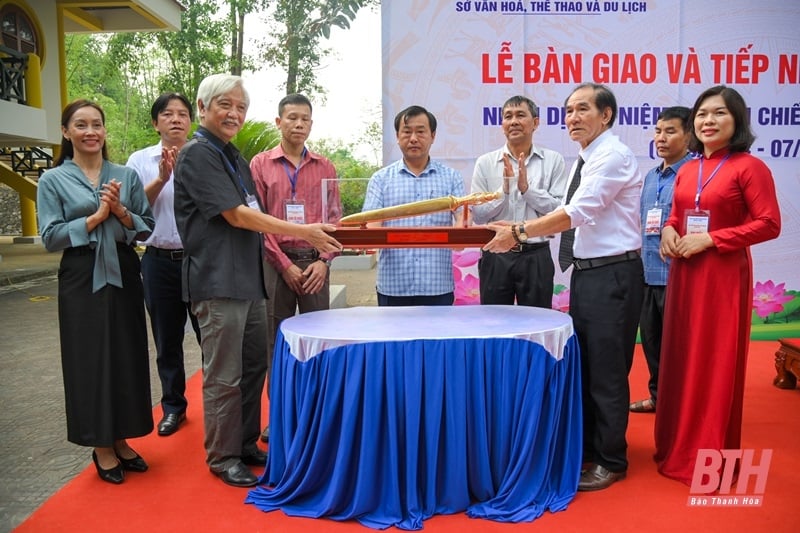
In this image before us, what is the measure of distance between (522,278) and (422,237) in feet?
2.44

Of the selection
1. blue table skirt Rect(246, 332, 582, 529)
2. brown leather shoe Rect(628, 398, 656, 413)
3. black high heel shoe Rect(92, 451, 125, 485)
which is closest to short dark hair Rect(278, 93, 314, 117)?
blue table skirt Rect(246, 332, 582, 529)

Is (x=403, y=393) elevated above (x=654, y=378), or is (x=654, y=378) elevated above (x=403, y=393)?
(x=403, y=393)

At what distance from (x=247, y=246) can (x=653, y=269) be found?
2123 millimetres

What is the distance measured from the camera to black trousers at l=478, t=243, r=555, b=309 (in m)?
3.10

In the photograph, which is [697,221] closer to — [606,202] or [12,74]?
[606,202]

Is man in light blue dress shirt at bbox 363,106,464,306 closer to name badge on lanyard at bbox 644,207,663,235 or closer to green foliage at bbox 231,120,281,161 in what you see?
name badge on lanyard at bbox 644,207,663,235

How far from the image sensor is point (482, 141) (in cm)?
481

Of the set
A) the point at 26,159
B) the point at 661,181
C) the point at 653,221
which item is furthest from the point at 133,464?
the point at 26,159

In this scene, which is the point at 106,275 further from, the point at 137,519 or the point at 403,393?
the point at 403,393

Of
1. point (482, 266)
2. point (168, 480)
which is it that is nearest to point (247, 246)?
point (168, 480)

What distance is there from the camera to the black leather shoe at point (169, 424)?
3.11 m

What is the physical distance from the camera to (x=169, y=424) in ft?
10.3

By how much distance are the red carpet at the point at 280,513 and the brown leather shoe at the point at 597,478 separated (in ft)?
→ 0.09

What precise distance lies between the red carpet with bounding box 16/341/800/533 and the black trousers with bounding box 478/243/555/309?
2.67ft
